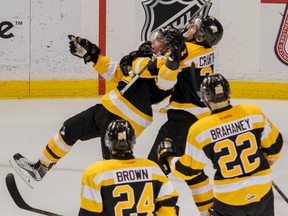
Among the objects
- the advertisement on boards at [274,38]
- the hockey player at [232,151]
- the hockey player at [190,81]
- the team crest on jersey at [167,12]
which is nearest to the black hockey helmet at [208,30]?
the hockey player at [190,81]

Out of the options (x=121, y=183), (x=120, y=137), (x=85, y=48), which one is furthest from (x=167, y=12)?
(x=121, y=183)

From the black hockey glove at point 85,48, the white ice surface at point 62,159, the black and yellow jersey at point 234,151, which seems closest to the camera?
the black and yellow jersey at point 234,151

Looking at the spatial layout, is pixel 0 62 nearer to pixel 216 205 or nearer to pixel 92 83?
pixel 92 83

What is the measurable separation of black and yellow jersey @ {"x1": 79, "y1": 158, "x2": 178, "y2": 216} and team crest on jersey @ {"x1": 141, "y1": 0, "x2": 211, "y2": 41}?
4.29 meters

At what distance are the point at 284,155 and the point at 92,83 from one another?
232 cm

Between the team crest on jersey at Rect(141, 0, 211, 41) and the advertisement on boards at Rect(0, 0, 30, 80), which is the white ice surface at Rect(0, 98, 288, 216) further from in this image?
the team crest on jersey at Rect(141, 0, 211, 41)

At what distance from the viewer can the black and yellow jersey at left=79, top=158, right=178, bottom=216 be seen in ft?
9.89

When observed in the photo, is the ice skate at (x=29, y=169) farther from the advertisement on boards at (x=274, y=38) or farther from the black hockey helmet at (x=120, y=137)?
the advertisement on boards at (x=274, y=38)

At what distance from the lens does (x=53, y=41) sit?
287 inches

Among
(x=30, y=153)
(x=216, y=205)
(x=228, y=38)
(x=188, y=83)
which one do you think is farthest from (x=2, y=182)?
(x=228, y=38)

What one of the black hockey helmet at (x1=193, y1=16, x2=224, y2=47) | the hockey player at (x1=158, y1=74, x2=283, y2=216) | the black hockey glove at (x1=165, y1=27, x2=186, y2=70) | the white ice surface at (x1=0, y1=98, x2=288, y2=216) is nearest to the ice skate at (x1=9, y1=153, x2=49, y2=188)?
the white ice surface at (x1=0, y1=98, x2=288, y2=216)

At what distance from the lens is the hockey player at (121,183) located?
9.89 ft

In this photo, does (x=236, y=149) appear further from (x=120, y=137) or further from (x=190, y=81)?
(x=190, y=81)

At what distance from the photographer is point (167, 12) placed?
7285 mm
